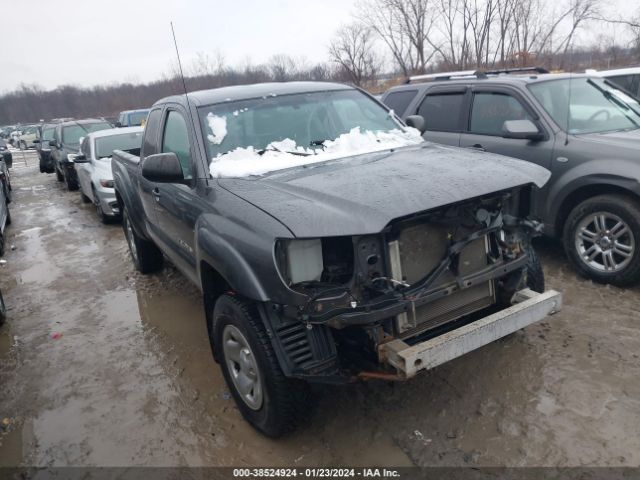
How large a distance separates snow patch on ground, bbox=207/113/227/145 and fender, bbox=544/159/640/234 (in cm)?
313

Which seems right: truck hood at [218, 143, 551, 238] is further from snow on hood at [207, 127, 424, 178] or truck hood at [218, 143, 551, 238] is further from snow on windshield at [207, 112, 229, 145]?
snow on windshield at [207, 112, 229, 145]

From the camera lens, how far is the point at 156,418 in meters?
3.35

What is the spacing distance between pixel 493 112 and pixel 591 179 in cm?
142

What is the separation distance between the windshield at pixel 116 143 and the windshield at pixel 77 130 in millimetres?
4351

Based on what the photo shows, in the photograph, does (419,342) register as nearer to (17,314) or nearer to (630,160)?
(630,160)

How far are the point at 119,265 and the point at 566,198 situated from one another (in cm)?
535

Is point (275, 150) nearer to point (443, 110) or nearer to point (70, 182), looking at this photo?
point (443, 110)

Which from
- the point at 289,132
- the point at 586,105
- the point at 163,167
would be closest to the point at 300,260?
the point at 163,167

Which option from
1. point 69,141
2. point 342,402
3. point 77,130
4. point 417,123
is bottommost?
point 342,402

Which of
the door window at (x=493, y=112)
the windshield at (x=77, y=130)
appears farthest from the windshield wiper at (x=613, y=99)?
the windshield at (x=77, y=130)

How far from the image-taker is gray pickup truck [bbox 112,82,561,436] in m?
2.49

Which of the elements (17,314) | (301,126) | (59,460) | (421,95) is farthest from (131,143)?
(59,460)

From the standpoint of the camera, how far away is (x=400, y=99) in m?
6.69

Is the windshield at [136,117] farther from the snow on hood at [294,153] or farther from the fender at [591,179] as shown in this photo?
the fender at [591,179]
